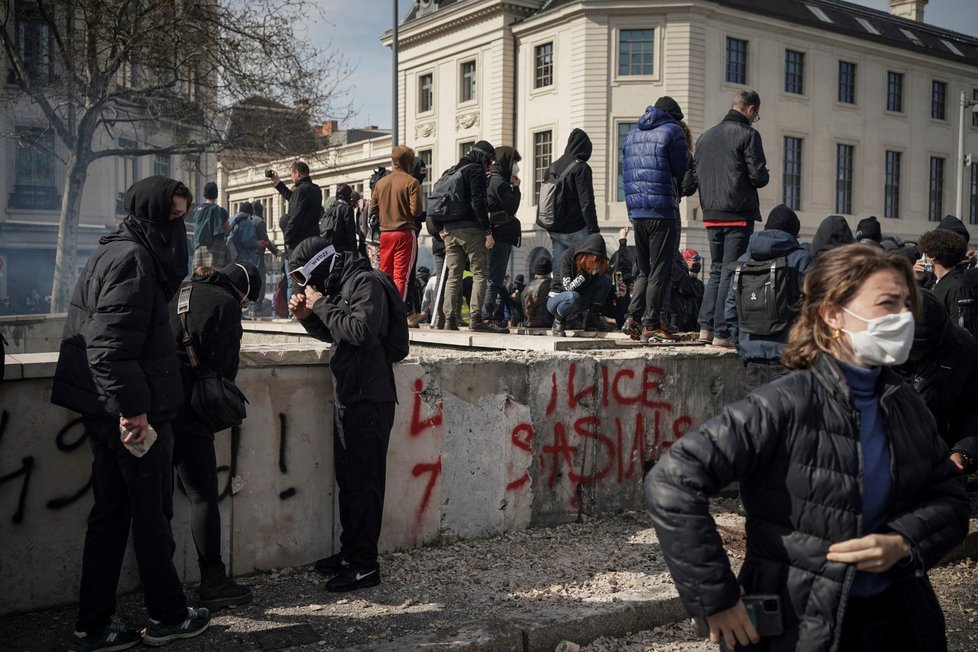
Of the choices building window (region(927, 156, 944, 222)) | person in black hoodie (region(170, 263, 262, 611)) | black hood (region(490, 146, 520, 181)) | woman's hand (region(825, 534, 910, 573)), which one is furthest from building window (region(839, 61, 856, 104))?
woman's hand (region(825, 534, 910, 573))

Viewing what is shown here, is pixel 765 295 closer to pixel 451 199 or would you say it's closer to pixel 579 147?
pixel 579 147

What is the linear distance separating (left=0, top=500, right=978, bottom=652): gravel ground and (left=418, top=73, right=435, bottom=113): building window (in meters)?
41.4

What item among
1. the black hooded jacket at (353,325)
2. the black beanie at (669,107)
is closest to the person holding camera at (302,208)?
the black beanie at (669,107)

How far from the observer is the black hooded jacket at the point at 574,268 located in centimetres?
847

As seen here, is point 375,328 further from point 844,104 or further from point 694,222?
point 844,104

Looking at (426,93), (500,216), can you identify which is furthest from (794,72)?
(500,216)

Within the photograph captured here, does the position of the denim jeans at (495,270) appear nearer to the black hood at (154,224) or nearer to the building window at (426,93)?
the black hood at (154,224)

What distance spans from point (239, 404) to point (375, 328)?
82 centimetres

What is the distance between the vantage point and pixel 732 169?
300 inches

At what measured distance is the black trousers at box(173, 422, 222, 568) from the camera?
4770 mm

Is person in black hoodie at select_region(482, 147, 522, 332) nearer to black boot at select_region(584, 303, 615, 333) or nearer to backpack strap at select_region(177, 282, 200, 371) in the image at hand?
black boot at select_region(584, 303, 615, 333)

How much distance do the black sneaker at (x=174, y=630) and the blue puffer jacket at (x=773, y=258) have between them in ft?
13.5

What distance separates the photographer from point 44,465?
478 cm

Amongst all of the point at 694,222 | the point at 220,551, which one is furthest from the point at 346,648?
the point at 694,222
